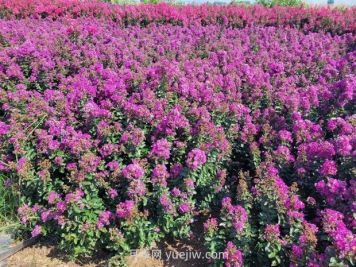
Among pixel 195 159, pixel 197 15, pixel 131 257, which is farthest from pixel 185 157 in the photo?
pixel 197 15

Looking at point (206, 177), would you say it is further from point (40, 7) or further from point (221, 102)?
point (40, 7)

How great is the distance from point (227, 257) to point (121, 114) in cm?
155

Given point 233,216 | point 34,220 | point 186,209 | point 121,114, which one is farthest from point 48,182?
point 233,216

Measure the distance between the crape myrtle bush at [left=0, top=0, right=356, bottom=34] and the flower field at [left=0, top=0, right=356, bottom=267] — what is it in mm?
3092

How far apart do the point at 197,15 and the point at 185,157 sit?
524 centimetres

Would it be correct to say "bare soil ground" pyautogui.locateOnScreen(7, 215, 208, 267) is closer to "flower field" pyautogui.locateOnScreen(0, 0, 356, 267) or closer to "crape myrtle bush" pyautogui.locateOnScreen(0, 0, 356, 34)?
"flower field" pyautogui.locateOnScreen(0, 0, 356, 267)

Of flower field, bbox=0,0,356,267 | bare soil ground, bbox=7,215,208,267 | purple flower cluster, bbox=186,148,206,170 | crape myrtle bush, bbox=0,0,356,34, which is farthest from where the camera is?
crape myrtle bush, bbox=0,0,356,34

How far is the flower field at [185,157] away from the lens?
7.55 ft

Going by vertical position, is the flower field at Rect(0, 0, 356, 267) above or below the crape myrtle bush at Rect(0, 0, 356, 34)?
below

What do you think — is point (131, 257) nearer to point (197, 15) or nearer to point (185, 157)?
point (185, 157)

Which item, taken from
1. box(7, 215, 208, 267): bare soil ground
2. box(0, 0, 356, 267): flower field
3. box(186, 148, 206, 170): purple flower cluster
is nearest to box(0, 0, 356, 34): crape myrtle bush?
box(0, 0, 356, 267): flower field

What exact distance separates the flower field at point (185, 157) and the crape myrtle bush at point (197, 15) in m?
3.09

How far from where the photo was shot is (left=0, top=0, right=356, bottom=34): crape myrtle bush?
23.0 ft

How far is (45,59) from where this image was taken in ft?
13.8
